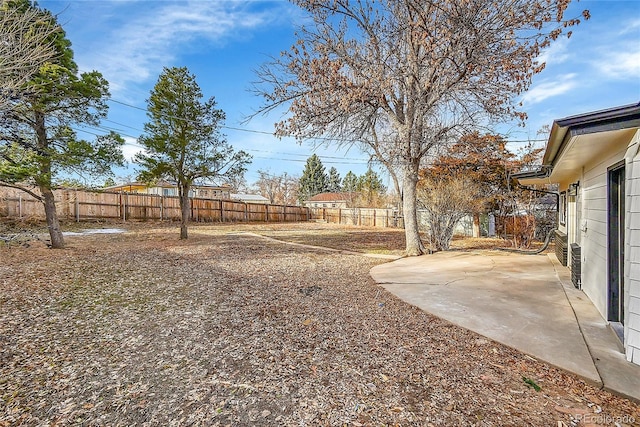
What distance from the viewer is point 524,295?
454cm

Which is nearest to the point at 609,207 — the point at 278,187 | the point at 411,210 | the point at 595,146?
the point at 595,146

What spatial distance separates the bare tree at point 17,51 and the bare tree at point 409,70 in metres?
4.79

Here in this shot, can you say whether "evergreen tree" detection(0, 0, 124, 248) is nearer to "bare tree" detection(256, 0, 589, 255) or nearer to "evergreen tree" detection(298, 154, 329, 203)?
"bare tree" detection(256, 0, 589, 255)

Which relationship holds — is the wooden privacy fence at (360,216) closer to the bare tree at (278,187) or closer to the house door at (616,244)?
the bare tree at (278,187)

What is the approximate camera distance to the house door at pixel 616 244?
3.30m

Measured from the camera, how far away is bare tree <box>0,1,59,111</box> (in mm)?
4758

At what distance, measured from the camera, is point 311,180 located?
43.3m

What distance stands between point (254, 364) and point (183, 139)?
9.67 metres

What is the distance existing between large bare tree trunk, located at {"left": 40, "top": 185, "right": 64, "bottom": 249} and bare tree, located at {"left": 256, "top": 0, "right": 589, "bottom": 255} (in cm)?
577

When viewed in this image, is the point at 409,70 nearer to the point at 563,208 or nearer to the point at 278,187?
the point at 563,208

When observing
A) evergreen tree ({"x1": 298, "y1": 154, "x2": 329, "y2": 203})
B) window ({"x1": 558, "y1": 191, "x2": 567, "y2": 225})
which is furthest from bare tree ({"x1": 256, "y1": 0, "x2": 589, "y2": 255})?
Result: evergreen tree ({"x1": 298, "y1": 154, "x2": 329, "y2": 203})

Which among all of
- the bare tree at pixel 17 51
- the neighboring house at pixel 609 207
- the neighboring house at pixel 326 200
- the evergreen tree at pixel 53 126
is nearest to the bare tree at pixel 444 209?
the neighboring house at pixel 609 207

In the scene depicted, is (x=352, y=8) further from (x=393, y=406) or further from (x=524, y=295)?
(x=393, y=406)

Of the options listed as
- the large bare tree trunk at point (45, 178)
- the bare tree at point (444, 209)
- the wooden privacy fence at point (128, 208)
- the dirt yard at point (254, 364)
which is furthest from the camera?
the wooden privacy fence at point (128, 208)
